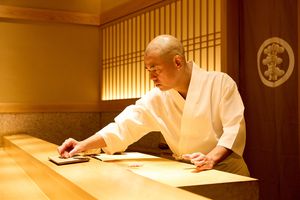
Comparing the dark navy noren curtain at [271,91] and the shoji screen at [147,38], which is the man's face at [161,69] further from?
the shoji screen at [147,38]

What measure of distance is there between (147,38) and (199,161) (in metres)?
3.37

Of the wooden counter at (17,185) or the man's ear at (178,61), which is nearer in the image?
the wooden counter at (17,185)

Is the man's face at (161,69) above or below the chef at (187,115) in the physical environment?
above

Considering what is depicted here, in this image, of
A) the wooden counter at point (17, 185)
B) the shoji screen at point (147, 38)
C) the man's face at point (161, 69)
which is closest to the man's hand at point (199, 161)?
the man's face at point (161, 69)

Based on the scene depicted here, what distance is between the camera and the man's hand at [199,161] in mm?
2082

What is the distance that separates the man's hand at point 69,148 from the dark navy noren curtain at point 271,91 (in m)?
1.71

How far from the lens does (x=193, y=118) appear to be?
253 cm

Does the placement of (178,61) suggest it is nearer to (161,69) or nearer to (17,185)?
(161,69)

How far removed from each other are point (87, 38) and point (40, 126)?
1.49m

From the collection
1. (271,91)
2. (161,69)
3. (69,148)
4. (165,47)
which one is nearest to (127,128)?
(69,148)

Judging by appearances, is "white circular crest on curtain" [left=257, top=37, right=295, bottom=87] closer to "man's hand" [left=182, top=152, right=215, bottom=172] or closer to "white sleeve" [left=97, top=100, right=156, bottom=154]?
"white sleeve" [left=97, top=100, right=156, bottom=154]

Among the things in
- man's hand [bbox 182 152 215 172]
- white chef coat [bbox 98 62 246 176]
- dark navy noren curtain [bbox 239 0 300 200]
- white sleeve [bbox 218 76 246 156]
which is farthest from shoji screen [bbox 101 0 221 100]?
man's hand [bbox 182 152 215 172]

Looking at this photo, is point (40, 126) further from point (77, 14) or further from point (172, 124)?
point (172, 124)

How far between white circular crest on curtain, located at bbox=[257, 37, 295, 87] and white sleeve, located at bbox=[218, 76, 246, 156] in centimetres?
112
